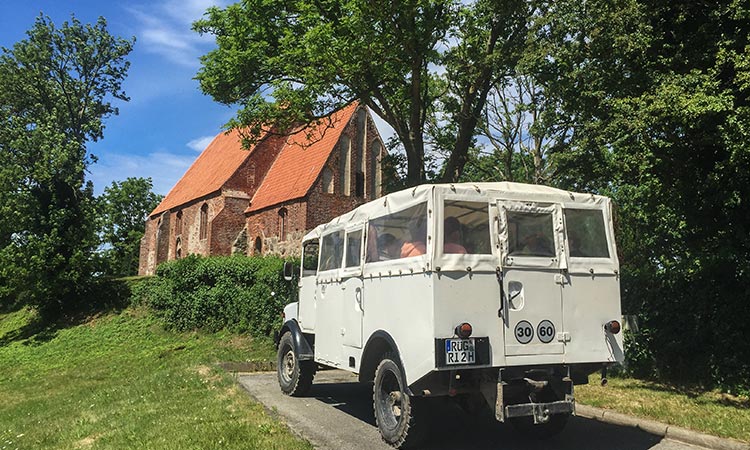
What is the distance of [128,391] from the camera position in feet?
35.8

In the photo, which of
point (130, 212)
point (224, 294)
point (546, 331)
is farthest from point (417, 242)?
point (130, 212)

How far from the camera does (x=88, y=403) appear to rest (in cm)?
1081

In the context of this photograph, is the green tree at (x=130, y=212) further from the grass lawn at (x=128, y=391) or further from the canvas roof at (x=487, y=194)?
the canvas roof at (x=487, y=194)

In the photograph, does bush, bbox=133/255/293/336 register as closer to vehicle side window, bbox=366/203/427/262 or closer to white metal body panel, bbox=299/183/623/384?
vehicle side window, bbox=366/203/427/262

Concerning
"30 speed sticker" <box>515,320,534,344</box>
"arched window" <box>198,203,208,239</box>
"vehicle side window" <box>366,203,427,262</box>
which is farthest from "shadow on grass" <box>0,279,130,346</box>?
"30 speed sticker" <box>515,320,534,344</box>

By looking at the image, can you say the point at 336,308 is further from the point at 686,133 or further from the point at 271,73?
the point at 271,73

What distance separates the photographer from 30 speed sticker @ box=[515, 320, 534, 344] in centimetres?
595

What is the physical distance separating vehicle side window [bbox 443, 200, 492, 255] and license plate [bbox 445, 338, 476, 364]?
92 cm

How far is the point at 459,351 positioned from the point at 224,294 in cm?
1578

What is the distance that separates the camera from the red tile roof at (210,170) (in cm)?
3759

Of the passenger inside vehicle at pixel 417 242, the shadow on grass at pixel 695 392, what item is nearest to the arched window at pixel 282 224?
the shadow on grass at pixel 695 392

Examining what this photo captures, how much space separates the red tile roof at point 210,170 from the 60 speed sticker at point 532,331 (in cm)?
3110

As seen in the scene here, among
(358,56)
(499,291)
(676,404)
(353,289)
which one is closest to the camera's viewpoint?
(499,291)

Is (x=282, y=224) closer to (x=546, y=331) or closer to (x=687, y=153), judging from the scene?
(x=687, y=153)
